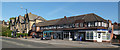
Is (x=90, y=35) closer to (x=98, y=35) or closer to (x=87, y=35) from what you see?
(x=87, y=35)

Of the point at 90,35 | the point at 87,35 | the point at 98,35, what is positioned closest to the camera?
the point at 98,35

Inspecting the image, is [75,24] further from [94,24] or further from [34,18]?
[34,18]

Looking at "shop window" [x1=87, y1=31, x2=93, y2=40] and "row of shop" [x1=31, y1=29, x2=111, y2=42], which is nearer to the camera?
"row of shop" [x1=31, y1=29, x2=111, y2=42]

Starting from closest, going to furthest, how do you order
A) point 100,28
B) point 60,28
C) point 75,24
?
point 100,28 < point 75,24 < point 60,28

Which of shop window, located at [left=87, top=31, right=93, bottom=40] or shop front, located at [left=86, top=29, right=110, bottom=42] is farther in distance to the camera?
shop window, located at [left=87, top=31, right=93, bottom=40]

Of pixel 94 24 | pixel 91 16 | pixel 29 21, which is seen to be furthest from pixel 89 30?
pixel 29 21

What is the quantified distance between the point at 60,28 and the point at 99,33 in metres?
16.0

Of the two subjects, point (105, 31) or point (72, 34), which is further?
point (72, 34)

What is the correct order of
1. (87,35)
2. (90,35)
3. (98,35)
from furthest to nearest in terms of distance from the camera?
(87,35) → (90,35) → (98,35)

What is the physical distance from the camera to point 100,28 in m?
35.4

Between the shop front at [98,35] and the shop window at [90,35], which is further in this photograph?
the shop window at [90,35]

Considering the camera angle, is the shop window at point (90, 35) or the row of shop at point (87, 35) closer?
the row of shop at point (87, 35)

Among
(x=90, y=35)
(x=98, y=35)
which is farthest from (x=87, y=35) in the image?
(x=98, y=35)

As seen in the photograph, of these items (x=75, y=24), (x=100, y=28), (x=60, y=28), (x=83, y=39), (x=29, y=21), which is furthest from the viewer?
(x=29, y=21)
